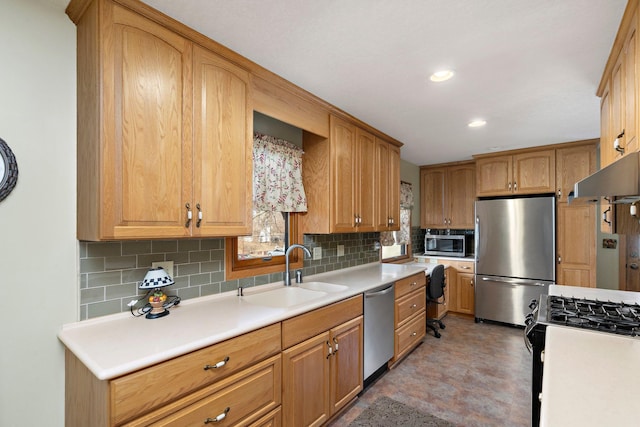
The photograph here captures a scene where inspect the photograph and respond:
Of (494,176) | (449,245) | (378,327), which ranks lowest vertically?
(378,327)

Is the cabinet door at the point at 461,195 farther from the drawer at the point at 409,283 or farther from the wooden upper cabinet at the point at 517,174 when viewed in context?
the drawer at the point at 409,283

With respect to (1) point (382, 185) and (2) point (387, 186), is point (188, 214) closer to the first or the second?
(1) point (382, 185)

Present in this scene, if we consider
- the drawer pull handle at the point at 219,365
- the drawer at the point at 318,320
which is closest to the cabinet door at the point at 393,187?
the drawer at the point at 318,320

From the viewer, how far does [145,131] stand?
4.58 ft

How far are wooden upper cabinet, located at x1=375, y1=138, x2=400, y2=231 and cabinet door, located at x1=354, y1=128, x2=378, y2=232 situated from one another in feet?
0.27

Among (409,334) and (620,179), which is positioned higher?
(620,179)

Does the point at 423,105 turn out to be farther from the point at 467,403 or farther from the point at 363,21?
the point at 467,403

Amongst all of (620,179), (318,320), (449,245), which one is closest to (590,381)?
(620,179)

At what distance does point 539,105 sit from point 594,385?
233cm

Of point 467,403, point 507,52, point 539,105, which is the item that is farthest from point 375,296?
point 539,105

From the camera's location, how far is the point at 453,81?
6.88 feet

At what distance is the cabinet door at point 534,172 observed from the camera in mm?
3846

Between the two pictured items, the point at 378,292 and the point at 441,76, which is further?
the point at 378,292

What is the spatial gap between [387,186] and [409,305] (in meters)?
1.27
